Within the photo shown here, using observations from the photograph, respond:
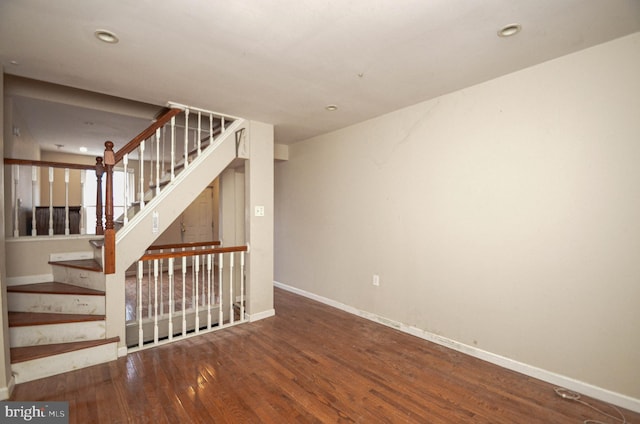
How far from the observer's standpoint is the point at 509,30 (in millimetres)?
1866

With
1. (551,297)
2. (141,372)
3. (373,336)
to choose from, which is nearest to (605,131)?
(551,297)

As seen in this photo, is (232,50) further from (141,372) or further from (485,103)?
(141,372)

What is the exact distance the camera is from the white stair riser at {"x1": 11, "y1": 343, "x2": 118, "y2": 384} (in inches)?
88.3

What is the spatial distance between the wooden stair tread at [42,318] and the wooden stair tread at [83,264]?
43cm

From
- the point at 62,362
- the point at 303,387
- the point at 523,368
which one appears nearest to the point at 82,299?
the point at 62,362

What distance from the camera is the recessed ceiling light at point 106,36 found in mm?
1847

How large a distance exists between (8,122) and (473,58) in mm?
4457

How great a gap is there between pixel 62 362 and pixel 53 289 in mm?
788

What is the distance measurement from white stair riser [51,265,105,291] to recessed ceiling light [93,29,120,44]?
6.44 ft

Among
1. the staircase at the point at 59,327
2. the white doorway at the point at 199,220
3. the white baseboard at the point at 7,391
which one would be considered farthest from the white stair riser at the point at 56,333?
the white doorway at the point at 199,220

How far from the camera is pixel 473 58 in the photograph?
2209 millimetres

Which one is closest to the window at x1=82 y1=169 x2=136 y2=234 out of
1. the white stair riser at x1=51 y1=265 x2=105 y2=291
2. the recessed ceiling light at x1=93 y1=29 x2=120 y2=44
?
the white stair riser at x1=51 y1=265 x2=105 y2=291

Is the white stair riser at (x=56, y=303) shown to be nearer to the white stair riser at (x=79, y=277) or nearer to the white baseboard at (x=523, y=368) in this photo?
the white stair riser at (x=79, y=277)

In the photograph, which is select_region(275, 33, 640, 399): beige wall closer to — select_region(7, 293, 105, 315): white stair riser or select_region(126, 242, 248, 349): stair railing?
select_region(126, 242, 248, 349): stair railing
